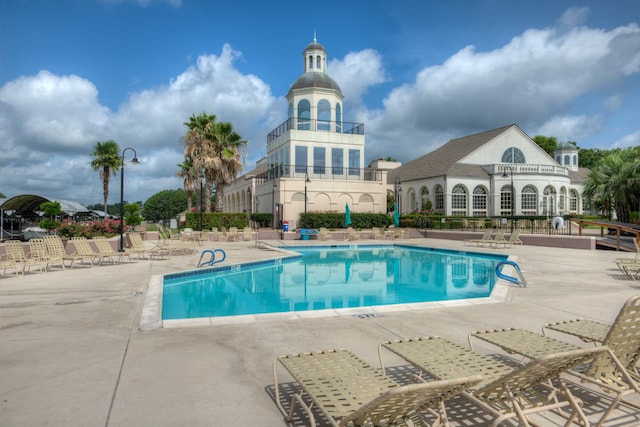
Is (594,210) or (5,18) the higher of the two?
(5,18)

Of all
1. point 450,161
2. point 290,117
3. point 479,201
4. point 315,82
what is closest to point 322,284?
point 290,117

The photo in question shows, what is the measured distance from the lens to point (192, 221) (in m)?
31.3

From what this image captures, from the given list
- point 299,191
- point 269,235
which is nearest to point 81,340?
point 269,235

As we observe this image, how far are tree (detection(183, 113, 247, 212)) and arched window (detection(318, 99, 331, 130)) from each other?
7278 millimetres

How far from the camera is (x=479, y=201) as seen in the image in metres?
40.7

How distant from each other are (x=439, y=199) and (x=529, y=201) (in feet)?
27.7

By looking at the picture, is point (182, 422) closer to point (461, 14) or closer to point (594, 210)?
point (461, 14)

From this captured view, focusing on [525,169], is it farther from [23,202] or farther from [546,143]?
[23,202]

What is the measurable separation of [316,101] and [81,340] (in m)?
33.1

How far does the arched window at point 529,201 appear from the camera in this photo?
39750 millimetres

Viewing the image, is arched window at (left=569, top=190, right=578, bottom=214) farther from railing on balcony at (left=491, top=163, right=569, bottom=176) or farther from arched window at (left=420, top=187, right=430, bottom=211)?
arched window at (left=420, top=187, right=430, bottom=211)

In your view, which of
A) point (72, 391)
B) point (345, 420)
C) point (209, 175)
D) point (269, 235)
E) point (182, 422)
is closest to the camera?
point (345, 420)

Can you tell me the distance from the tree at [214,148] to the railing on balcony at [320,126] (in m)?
4.93

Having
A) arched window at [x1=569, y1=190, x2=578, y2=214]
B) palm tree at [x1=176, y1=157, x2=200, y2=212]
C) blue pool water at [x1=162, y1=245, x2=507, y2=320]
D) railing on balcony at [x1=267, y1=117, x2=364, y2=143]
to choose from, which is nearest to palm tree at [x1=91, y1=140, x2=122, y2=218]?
palm tree at [x1=176, y1=157, x2=200, y2=212]
